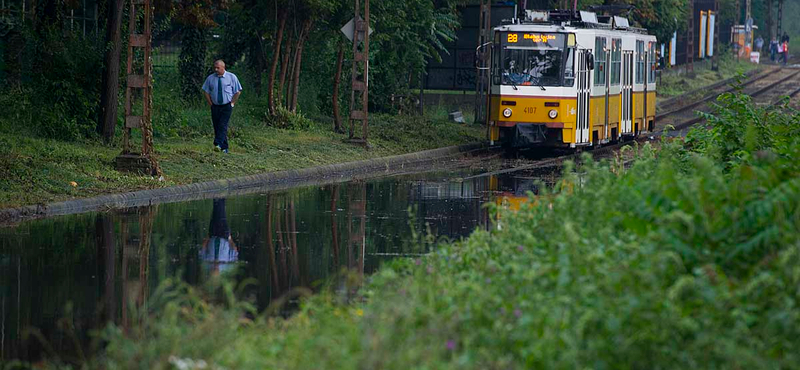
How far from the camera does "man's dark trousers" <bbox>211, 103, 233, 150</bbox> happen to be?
23.6 m

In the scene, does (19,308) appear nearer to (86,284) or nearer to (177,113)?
(86,284)

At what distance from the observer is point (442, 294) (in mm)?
8289

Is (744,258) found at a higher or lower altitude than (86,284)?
higher

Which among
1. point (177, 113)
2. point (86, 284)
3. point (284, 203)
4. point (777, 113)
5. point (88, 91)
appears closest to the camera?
point (86, 284)

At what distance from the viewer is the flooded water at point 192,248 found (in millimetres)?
9469

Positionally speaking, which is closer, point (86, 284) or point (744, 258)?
point (744, 258)

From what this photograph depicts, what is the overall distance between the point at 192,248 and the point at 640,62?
75.2 ft

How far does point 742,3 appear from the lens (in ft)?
360

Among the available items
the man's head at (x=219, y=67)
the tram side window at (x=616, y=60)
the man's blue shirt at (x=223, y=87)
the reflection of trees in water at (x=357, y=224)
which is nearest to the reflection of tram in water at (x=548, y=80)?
the tram side window at (x=616, y=60)

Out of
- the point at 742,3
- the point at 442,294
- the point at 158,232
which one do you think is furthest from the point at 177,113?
the point at 742,3

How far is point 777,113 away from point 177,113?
1389 cm

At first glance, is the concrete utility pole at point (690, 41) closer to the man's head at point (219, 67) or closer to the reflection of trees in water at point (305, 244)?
the man's head at point (219, 67)

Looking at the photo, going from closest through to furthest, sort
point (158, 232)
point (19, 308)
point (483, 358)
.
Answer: point (483, 358)
point (19, 308)
point (158, 232)

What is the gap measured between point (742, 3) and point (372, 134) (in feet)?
285
